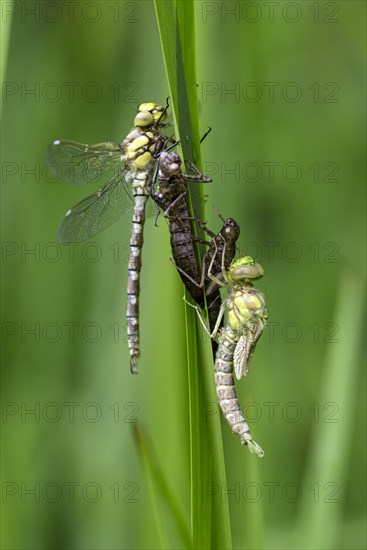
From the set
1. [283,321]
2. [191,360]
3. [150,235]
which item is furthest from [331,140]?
[191,360]

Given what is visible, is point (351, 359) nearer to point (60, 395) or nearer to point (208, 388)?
point (208, 388)

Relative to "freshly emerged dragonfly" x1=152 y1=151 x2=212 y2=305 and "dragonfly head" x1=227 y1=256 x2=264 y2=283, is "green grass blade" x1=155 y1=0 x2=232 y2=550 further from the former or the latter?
"dragonfly head" x1=227 y1=256 x2=264 y2=283

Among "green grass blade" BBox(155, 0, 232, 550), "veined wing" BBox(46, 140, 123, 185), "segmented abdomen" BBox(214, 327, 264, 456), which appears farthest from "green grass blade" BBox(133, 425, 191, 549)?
"veined wing" BBox(46, 140, 123, 185)

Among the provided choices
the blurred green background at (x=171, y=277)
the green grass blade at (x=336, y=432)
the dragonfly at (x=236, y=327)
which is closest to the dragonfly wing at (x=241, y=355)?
the dragonfly at (x=236, y=327)

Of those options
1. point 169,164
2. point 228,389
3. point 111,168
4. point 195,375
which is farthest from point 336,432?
point 111,168

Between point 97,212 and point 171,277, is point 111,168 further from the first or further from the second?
point 171,277

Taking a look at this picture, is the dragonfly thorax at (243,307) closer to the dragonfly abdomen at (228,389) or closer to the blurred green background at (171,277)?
the dragonfly abdomen at (228,389)
